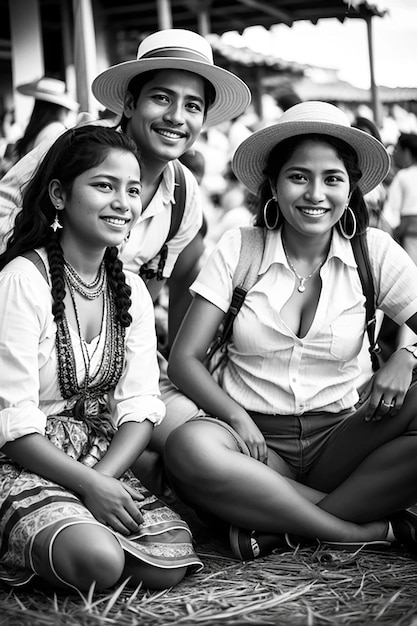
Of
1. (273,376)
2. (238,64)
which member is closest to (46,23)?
(238,64)

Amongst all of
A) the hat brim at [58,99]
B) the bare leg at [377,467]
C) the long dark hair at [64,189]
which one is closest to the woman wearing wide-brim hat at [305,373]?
the bare leg at [377,467]

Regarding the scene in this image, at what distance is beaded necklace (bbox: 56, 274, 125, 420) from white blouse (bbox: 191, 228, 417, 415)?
1.20 feet

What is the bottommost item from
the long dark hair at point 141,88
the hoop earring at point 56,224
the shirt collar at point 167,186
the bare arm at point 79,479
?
the bare arm at point 79,479

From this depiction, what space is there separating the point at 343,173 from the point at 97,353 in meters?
1.06

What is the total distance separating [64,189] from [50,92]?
3.22m

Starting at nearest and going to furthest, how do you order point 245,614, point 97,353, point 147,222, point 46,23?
point 245,614 → point 97,353 → point 147,222 → point 46,23

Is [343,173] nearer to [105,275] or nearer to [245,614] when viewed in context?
[105,275]

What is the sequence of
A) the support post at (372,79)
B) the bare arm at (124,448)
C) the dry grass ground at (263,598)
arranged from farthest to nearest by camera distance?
the support post at (372,79) → the bare arm at (124,448) → the dry grass ground at (263,598)

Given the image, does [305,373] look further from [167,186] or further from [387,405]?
[167,186]

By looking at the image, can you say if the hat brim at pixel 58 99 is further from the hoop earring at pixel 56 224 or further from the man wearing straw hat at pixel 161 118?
the hoop earring at pixel 56 224

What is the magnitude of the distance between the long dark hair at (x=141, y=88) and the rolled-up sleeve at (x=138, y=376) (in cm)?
83

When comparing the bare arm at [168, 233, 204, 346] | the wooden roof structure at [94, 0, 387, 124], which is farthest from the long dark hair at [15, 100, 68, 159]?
the wooden roof structure at [94, 0, 387, 124]

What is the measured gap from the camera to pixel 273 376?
9.23 feet

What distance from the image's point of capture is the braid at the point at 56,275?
8.03ft
